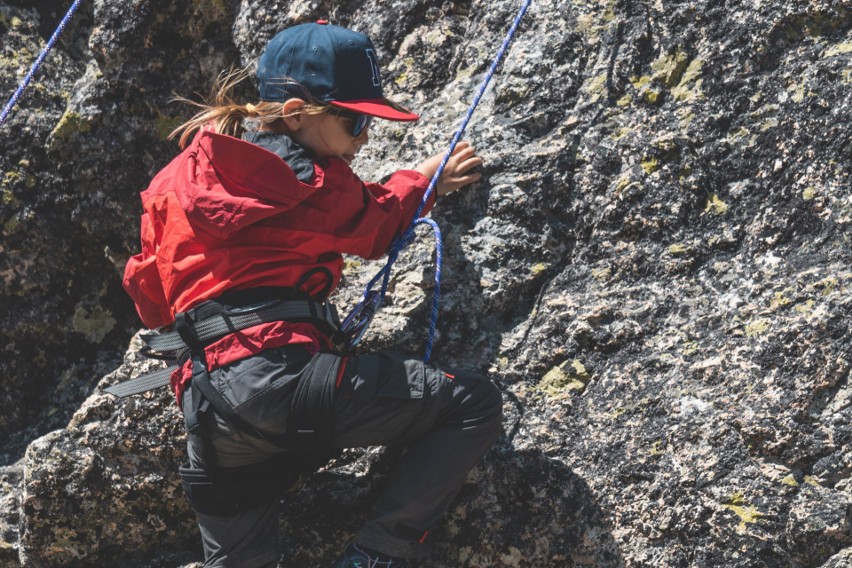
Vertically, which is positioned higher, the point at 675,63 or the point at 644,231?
the point at 675,63

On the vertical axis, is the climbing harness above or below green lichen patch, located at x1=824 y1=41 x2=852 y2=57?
below

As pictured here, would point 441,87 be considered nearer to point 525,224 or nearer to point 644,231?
point 525,224

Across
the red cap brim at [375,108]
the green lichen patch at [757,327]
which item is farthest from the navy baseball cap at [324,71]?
the green lichen patch at [757,327]

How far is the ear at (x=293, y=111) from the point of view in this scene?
421 cm

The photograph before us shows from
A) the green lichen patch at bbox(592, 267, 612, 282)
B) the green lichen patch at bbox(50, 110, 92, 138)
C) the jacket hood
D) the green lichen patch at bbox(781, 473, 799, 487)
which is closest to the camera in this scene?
the jacket hood

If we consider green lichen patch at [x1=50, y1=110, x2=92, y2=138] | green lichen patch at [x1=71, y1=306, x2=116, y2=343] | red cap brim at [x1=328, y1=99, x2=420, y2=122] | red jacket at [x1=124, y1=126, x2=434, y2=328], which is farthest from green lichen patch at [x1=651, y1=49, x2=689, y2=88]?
green lichen patch at [x1=71, y1=306, x2=116, y2=343]

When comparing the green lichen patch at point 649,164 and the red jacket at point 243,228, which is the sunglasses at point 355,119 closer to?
the red jacket at point 243,228

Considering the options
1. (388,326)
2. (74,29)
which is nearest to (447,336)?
(388,326)

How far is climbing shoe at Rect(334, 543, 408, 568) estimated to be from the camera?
4105 mm

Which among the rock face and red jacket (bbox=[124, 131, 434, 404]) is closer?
red jacket (bbox=[124, 131, 434, 404])

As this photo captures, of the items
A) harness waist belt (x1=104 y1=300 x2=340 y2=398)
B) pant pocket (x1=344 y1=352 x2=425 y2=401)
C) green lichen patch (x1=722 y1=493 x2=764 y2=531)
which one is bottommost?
green lichen patch (x1=722 y1=493 x2=764 y2=531)

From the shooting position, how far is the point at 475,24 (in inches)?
229

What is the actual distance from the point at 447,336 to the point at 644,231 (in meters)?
1.13

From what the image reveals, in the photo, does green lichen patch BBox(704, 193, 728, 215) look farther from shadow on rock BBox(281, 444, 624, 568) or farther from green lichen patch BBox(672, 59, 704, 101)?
shadow on rock BBox(281, 444, 624, 568)
